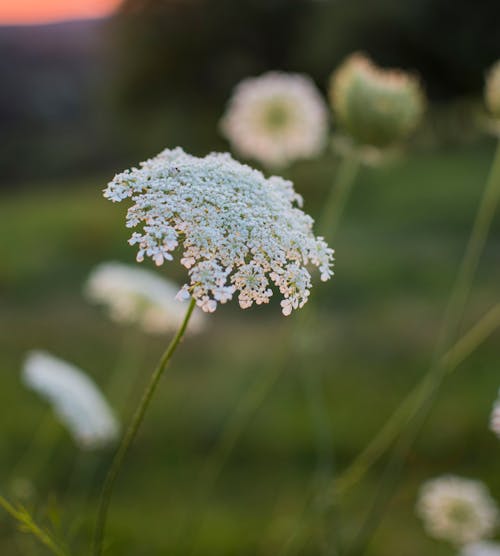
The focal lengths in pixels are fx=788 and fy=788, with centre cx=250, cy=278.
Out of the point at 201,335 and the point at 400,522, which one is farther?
the point at 201,335

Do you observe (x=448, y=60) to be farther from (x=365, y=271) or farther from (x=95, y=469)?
(x=95, y=469)

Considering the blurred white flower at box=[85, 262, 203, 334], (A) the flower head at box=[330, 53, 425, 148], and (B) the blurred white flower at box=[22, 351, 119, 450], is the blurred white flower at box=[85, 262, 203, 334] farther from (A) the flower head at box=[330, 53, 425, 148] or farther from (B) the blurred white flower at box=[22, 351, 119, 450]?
(A) the flower head at box=[330, 53, 425, 148]

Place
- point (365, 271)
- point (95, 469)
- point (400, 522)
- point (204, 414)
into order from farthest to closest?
point (365, 271)
point (204, 414)
point (95, 469)
point (400, 522)

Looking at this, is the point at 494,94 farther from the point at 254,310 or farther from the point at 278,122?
the point at 254,310

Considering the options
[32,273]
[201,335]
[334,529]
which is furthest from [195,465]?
[32,273]

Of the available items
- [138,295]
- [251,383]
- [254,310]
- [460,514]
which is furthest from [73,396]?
[254,310]

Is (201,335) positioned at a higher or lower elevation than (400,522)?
higher

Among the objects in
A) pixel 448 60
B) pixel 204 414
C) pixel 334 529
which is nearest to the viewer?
pixel 334 529

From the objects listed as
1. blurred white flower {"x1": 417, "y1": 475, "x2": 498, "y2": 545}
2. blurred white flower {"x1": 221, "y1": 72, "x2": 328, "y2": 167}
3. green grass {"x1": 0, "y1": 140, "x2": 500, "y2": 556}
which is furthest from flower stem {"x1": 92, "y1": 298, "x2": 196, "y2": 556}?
blurred white flower {"x1": 221, "y1": 72, "x2": 328, "y2": 167}
